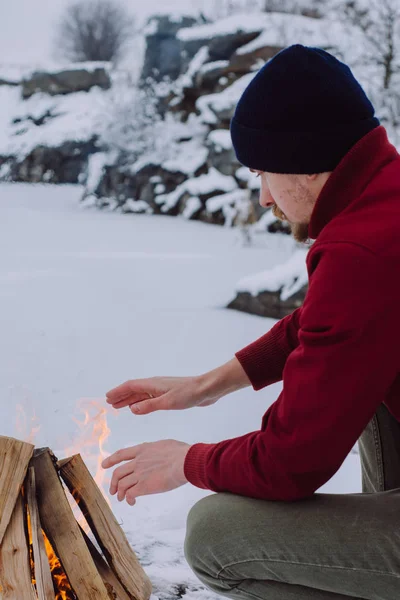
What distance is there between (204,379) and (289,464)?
0.42m

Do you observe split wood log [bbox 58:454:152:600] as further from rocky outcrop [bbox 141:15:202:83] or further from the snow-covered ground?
rocky outcrop [bbox 141:15:202:83]

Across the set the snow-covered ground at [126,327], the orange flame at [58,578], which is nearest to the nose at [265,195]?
the orange flame at [58,578]

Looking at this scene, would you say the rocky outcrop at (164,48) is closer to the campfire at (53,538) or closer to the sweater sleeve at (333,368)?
the campfire at (53,538)

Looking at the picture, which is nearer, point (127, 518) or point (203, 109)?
point (127, 518)

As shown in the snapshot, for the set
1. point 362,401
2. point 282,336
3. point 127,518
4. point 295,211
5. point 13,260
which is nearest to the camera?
point 362,401

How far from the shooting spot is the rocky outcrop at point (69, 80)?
7.82m

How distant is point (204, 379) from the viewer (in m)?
1.31

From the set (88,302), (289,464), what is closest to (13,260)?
(88,302)

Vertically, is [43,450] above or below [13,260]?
above

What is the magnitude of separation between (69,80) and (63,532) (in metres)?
8.40

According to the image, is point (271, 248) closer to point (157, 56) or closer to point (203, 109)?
point (203, 109)

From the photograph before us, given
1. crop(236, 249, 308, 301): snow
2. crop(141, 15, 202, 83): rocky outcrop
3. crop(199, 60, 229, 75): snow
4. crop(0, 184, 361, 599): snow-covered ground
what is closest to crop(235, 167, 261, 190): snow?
crop(0, 184, 361, 599): snow-covered ground

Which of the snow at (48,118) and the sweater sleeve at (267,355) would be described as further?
the snow at (48,118)

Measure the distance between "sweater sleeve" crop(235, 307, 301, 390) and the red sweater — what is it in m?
0.34
